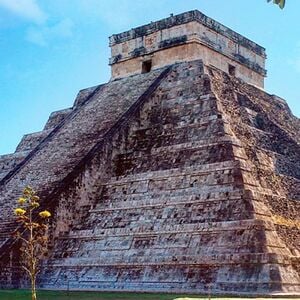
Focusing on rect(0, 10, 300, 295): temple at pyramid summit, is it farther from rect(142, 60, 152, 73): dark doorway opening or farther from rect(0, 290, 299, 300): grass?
rect(0, 290, 299, 300): grass

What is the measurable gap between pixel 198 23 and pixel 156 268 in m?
9.75

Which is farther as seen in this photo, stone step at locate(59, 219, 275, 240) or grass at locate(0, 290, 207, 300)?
stone step at locate(59, 219, 275, 240)

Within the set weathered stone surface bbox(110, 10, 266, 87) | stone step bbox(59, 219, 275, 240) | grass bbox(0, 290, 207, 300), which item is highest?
weathered stone surface bbox(110, 10, 266, 87)

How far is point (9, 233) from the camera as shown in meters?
17.1

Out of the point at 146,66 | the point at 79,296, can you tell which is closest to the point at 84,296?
the point at 79,296

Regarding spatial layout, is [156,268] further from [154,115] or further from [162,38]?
[162,38]

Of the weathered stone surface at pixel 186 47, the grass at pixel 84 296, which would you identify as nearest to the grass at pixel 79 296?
the grass at pixel 84 296

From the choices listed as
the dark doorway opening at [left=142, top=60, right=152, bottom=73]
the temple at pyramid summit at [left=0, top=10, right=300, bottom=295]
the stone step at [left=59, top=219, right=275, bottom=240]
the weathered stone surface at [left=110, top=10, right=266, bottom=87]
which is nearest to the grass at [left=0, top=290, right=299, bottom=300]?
the temple at pyramid summit at [left=0, top=10, right=300, bottom=295]

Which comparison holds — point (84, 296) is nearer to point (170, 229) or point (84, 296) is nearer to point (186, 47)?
point (170, 229)

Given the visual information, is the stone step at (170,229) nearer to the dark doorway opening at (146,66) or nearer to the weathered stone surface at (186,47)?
the weathered stone surface at (186,47)

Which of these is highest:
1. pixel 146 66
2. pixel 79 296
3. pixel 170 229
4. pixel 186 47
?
pixel 186 47

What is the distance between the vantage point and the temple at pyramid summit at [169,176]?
14.1 meters

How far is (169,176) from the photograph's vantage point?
54.0 ft

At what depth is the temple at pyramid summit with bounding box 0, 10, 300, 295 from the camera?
14078 mm
